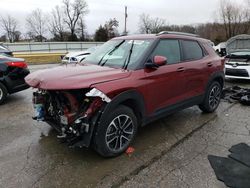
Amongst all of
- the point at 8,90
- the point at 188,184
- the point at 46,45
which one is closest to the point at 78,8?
the point at 46,45

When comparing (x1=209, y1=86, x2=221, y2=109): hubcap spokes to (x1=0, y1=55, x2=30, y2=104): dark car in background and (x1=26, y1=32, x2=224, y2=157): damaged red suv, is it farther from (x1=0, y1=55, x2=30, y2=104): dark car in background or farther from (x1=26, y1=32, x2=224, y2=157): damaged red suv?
(x1=0, y1=55, x2=30, y2=104): dark car in background

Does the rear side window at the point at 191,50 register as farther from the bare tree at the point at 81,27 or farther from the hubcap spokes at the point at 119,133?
the bare tree at the point at 81,27

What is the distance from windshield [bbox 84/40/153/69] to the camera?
12.8 ft

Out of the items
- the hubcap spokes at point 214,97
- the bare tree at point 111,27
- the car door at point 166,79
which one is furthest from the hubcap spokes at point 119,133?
the bare tree at point 111,27

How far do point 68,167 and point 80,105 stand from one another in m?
0.85

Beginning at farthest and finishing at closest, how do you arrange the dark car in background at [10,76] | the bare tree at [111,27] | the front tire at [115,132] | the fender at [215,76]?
1. the bare tree at [111,27]
2. the dark car in background at [10,76]
3. the fender at [215,76]
4. the front tire at [115,132]

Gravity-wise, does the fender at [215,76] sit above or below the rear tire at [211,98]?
above

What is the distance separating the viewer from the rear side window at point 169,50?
163 inches

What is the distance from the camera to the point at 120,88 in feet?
11.1

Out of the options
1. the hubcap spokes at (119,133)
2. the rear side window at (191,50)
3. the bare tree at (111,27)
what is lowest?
the hubcap spokes at (119,133)

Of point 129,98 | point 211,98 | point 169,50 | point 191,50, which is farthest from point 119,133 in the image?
point 211,98

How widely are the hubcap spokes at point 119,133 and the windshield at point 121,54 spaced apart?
32.9 inches

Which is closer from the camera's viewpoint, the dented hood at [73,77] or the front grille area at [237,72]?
the dented hood at [73,77]

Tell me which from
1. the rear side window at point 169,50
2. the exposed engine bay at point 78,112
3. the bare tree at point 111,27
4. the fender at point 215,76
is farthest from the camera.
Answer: the bare tree at point 111,27
